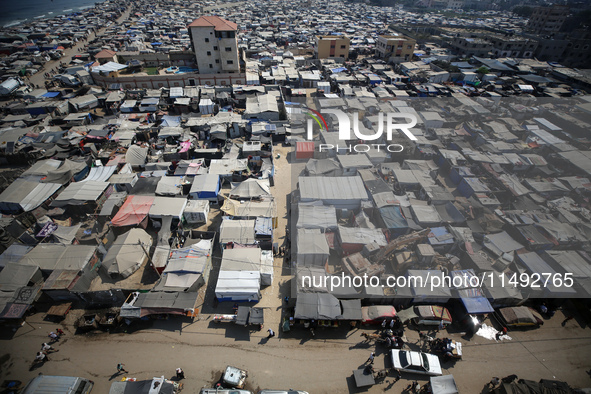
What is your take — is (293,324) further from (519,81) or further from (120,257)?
(519,81)

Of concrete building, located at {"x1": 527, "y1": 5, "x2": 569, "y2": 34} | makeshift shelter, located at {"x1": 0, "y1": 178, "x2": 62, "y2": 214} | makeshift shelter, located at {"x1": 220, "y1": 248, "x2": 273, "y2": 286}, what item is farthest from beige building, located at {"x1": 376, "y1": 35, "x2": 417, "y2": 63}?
concrete building, located at {"x1": 527, "y1": 5, "x2": 569, "y2": 34}

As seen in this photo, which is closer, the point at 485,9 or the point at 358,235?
the point at 358,235

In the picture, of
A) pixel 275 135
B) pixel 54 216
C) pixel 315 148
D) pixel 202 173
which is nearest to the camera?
pixel 54 216

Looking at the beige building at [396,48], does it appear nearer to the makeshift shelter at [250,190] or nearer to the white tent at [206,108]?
the white tent at [206,108]

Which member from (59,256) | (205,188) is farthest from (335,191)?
(59,256)

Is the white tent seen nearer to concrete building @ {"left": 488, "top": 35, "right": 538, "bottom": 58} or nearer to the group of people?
the group of people

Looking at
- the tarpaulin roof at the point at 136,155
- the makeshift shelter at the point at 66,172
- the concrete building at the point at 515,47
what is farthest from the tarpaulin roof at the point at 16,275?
the concrete building at the point at 515,47

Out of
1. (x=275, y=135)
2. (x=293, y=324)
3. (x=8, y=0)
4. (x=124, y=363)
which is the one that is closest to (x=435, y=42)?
(x=275, y=135)
